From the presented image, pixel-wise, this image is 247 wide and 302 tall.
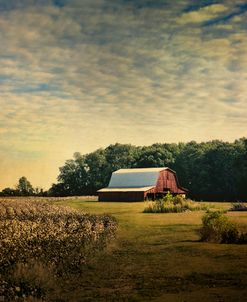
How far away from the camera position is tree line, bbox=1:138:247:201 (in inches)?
3625

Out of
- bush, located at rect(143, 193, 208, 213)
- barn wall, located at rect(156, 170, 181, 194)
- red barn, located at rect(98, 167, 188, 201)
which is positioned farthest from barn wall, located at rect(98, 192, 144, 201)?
bush, located at rect(143, 193, 208, 213)

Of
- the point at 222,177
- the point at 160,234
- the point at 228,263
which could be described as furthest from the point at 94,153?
the point at 228,263

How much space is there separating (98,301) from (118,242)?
10.7 metres

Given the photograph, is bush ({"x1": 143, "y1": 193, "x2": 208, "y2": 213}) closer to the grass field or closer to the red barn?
the grass field

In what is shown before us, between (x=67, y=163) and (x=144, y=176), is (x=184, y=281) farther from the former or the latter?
(x=67, y=163)

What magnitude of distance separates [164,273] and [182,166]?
→ 88.3 m

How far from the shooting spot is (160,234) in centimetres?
2630

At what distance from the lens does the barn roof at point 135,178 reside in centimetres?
8031

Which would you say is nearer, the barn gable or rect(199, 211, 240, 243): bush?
rect(199, 211, 240, 243): bush

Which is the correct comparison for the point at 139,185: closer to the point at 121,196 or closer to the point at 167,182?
the point at 121,196

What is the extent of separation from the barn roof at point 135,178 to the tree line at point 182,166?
14.6m

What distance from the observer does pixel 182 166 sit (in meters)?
103

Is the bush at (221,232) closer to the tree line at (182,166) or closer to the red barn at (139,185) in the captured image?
the red barn at (139,185)

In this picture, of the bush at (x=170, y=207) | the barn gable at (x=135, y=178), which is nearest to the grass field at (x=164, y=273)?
the bush at (x=170, y=207)
